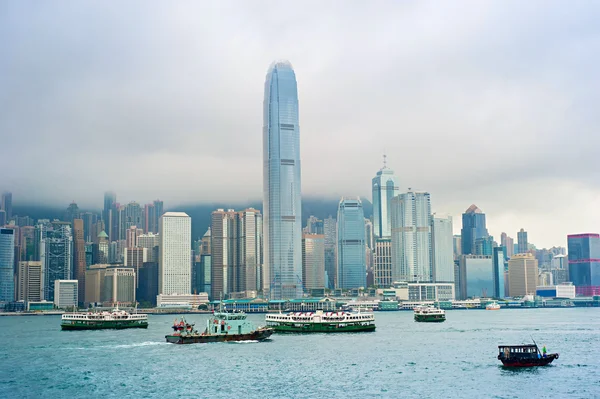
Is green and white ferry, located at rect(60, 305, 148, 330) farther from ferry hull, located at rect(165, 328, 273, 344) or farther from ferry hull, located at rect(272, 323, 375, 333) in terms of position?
ferry hull, located at rect(165, 328, 273, 344)

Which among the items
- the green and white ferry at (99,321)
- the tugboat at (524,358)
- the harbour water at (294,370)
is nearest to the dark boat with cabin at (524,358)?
the tugboat at (524,358)

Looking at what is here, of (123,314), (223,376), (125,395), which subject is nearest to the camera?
(125,395)

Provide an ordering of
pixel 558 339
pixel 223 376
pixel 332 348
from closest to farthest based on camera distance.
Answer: pixel 223 376 < pixel 332 348 < pixel 558 339

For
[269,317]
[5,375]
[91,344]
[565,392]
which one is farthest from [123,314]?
[565,392]

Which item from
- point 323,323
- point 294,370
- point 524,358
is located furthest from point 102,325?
point 524,358

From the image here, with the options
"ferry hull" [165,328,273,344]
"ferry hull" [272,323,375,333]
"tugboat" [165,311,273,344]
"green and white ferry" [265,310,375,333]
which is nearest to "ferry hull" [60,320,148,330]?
"green and white ferry" [265,310,375,333]

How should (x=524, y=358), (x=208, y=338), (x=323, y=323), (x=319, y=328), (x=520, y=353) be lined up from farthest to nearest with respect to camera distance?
1. (x=323, y=323)
2. (x=319, y=328)
3. (x=208, y=338)
4. (x=520, y=353)
5. (x=524, y=358)

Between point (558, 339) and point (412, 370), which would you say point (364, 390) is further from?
point (558, 339)

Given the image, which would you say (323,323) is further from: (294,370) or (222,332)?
(294,370)
